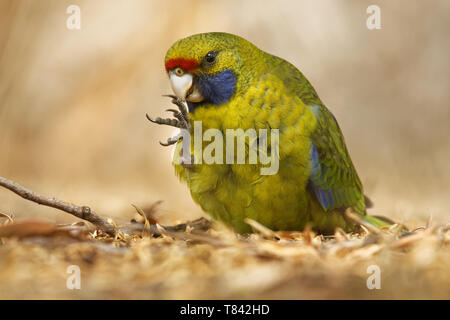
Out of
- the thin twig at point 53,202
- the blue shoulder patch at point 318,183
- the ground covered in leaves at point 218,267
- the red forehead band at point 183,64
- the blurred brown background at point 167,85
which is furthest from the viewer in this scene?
the blurred brown background at point 167,85

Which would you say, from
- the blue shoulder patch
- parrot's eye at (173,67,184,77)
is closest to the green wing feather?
the blue shoulder patch

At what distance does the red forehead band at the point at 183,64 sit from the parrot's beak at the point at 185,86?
3 cm

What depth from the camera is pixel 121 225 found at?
197 centimetres

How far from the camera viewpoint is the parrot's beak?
2.14 meters

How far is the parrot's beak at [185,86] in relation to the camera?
7.03ft

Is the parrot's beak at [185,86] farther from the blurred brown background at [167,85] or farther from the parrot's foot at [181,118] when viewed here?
the blurred brown background at [167,85]

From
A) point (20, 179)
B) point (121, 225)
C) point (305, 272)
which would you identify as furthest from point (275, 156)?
point (20, 179)

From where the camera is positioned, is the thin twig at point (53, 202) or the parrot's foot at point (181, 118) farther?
the parrot's foot at point (181, 118)

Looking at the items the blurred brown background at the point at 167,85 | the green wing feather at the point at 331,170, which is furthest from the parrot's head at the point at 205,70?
the blurred brown background at the point at 167,85

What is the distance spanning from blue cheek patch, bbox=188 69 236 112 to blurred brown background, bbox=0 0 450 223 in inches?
87.6

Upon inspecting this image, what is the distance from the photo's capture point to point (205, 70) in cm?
215

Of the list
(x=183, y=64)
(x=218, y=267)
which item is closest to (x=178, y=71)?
(x=183, y=64)

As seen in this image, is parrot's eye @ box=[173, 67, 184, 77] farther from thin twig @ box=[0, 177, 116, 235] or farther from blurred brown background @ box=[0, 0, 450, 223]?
blurred brown background @ box=[0, 0, 450, 223]
